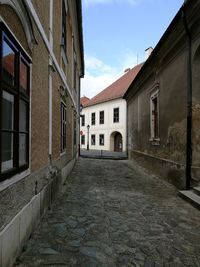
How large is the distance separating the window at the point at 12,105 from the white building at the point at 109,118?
23.0m

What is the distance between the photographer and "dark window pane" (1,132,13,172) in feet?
9.64

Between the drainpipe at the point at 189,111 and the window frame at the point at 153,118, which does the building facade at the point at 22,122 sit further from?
the window frame at the point at 153,118

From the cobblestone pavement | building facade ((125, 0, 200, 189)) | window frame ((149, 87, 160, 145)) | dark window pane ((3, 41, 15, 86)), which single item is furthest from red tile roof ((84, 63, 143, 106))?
dark window pane ((3, 41, 15, 86))

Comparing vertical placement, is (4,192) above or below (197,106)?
below

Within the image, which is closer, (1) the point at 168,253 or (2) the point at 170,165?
(1) the point at 168,253

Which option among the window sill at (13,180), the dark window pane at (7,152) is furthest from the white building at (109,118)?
the dark window pane at (7,152)

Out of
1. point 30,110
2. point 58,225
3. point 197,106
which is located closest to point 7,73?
point 30,110

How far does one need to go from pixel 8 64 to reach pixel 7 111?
53 cm

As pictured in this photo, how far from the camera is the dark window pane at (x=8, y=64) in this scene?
9.10 feet

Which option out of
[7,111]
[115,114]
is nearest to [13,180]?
[7,111]

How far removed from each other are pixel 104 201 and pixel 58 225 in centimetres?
199

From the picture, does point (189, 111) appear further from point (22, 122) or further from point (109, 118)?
point (109, 118)

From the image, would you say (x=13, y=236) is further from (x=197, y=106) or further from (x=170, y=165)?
(x=170, y=165)

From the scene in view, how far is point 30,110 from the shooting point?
3881mm
